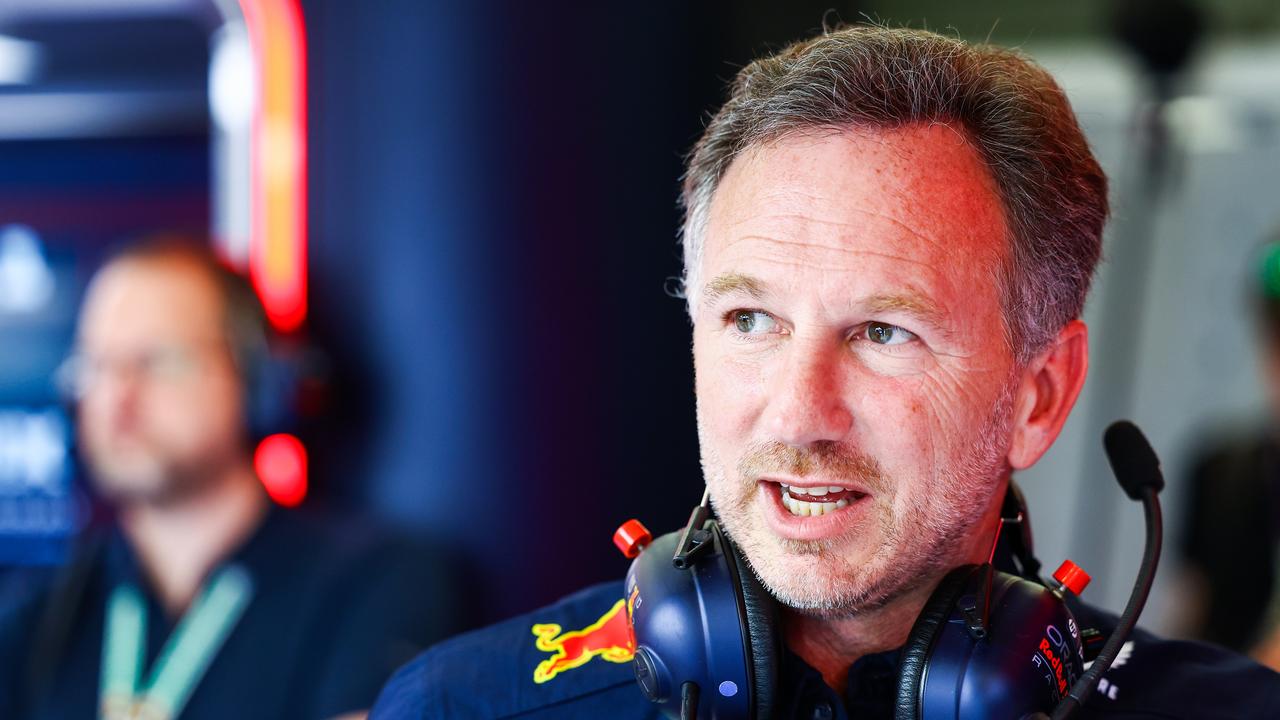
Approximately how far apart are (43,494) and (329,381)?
68 cm

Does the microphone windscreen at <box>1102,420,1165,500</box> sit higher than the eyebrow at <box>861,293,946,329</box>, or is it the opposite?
the eyebrow at <box>861,293,946,329</box>

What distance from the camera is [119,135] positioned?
2.79 meters

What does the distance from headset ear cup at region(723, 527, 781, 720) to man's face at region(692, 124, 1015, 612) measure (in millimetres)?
28

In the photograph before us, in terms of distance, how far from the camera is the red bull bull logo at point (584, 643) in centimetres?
132

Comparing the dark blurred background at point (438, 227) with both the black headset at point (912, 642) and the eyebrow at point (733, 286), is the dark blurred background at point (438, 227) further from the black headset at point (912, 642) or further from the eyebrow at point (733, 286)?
the black headset at point (912, 642)

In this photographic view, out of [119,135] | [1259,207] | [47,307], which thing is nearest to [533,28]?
[119,135]

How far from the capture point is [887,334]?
3.98 ft

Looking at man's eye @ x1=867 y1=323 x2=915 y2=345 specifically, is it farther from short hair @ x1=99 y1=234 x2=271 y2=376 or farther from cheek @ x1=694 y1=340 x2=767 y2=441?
short hair @ x1=99 y1=234 x2=271 y2=376

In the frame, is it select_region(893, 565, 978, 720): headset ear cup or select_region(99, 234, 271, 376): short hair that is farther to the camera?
select_region(99, 234, 271, 376): short hair

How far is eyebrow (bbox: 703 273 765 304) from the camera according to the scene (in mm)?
1222

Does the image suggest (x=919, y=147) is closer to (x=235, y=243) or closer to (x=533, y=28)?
(x=533, y=28)

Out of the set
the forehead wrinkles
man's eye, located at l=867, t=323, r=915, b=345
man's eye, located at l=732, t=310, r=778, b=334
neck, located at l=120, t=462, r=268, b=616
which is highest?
the forehead wrinkles

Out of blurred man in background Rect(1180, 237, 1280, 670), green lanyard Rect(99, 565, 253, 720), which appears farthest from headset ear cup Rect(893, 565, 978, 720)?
blurred man in background Rect(1180, 237, 1280, 670)

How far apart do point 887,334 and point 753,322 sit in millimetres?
123
